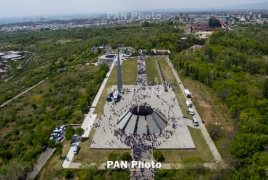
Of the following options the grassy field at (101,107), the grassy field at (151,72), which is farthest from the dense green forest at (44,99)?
the grassy field at (151,72)

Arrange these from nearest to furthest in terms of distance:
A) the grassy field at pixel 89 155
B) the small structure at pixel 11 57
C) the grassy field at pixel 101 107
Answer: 1. the grassy field at pixel 89 155
2. the grassy field at pixel 101 107
3. the small structure at pixel 11 57

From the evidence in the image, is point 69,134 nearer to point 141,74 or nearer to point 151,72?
point 141,74

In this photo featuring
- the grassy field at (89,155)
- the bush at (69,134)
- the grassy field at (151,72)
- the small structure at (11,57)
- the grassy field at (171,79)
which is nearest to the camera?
the grassy field at (89,155)

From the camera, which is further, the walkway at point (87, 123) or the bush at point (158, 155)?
the walkway at point (87, 123)

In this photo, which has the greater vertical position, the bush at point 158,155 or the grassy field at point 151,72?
the grassy field at point 151,72

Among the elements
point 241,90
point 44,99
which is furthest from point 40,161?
point 241,90

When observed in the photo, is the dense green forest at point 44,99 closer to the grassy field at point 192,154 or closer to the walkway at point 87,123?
the walkway at point 87,123
